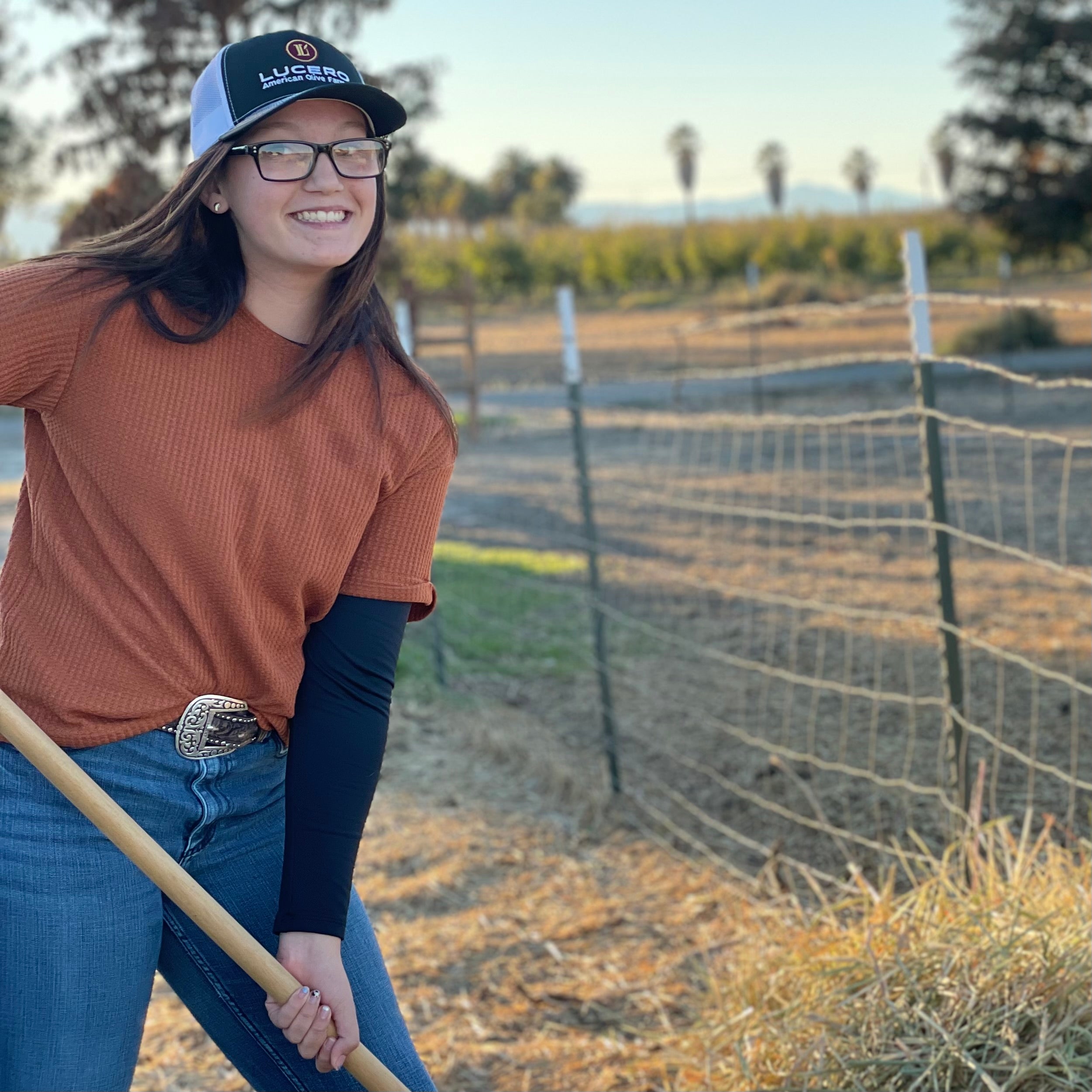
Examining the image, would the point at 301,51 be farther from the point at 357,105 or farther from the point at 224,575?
the point at 224,575

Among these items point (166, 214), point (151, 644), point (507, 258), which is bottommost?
point (151, 644)

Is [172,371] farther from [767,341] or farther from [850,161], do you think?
[850,161]

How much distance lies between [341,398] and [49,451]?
343 mm

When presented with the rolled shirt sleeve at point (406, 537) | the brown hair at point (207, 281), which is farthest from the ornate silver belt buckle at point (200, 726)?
the brown hair at point (207, 281)

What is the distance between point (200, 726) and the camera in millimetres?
1527

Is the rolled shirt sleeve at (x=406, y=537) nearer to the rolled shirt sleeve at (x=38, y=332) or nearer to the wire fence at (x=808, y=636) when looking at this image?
the rolled shirt sleeve at (x=38, y=332)

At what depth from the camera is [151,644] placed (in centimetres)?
149

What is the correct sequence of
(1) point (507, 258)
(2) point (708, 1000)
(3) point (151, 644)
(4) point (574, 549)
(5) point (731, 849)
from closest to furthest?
(3) point (151, 644) < (2) point (708, 1000) < (5) point (731, 849) < (4) point (574, 549) < (1) point (507, 258)

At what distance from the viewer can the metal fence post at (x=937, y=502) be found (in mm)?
3068

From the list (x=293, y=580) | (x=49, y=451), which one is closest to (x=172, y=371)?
(x=49, y=451)

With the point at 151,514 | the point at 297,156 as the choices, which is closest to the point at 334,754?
the point at 151,514

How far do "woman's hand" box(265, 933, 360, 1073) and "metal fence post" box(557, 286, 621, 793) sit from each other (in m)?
2.92

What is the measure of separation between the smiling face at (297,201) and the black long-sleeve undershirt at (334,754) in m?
0.42

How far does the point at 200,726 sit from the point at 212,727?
2 cm
